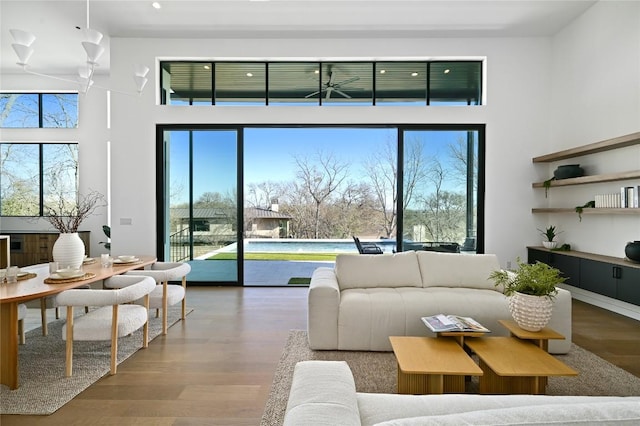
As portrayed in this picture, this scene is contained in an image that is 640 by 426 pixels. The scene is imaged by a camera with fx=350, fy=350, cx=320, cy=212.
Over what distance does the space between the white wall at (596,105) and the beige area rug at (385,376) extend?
7.30 ft

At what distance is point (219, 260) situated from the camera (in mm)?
5734

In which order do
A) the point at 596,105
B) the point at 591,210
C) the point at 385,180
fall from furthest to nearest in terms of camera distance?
1. the point at 385,180
2. the point at 596,105
3. the point at 591,210

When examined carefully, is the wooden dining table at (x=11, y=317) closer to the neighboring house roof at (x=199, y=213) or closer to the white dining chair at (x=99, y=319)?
the white dining chair at (x=99, y=319)

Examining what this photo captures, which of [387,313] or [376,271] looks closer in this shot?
[387,313]

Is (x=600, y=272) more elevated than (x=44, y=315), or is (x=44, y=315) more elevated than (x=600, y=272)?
(x=600, y=272)

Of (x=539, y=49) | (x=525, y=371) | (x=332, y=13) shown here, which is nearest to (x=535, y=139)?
(x=539, y=49)

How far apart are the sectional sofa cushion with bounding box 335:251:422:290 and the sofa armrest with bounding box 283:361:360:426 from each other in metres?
2.17

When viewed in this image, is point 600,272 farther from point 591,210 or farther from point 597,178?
point 597,178

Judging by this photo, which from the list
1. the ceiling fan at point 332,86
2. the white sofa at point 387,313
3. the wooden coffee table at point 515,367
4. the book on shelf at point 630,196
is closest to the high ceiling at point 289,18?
the ceiling fan at point 332,86


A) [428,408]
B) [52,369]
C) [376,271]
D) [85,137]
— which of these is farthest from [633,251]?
[85,137]

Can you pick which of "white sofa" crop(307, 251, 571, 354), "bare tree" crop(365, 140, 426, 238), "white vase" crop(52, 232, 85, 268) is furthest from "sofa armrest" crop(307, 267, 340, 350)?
"bare tree" crop(365, 140, 426, 238)

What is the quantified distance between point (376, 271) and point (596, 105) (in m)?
3.83

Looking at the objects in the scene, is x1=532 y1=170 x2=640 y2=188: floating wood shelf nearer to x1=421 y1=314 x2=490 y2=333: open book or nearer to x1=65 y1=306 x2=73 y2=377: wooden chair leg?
x1=421 y1=314 x2=490 y2=333: open book

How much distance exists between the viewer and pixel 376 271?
3652 mm
